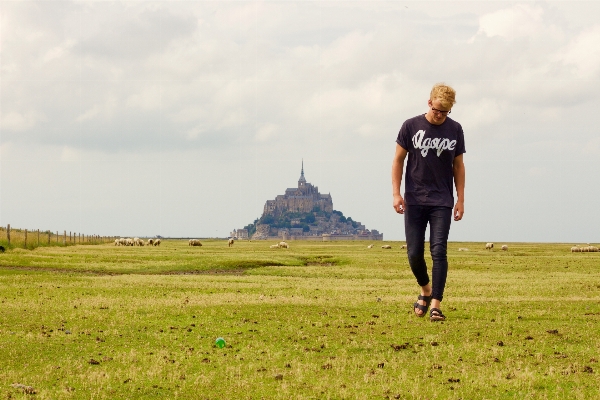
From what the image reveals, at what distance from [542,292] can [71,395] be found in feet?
55.2

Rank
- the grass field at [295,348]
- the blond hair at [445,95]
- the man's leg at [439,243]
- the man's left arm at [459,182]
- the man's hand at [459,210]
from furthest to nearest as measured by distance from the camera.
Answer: the man's left arm at [459,182] → the man's hand at [459,210] → the man's leg at [439,243] → the blond hair at [445,95] → the grass field at [295,348]

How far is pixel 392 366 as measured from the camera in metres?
9.38

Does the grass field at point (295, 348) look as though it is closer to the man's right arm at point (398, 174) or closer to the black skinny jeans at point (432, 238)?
the black skinny jeans at point (432, 238)

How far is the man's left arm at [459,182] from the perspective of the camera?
13.5m

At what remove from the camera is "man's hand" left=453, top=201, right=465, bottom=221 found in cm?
1338

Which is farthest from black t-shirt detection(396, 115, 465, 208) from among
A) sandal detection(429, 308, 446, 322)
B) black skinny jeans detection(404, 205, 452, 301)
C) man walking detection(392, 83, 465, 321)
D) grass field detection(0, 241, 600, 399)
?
grass field detection(0, 241, 600, 399)

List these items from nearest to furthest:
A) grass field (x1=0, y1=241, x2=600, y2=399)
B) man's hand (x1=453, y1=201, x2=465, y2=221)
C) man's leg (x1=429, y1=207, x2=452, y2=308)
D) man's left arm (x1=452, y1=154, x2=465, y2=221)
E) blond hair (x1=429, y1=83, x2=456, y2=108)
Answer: grass field (x1=0, y1=241, x2=600, y2=399) < blond hair (x1=429, y1=83, x2=456, y2=108) < man's leg (x1=429, y1=207, x2=452, y2=308) < man's hand (x1=453, y1=201, x2=465, y2=221) < man's left arm (x1=452, y1=154, x2=465, y2=221)

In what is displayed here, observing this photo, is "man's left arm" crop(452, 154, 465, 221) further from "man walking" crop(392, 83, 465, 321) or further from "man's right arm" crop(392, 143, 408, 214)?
"man's right arm" crop(392, 143, 408, 214)

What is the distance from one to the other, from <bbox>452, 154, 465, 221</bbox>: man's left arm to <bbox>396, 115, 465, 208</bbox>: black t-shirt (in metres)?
0.15

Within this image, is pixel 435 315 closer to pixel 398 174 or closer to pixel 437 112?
pixel 398 174

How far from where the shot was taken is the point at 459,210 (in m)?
13.5

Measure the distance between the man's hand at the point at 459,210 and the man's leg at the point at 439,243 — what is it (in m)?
0.13

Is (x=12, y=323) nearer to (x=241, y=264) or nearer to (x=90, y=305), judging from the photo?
(x=90, y=305)

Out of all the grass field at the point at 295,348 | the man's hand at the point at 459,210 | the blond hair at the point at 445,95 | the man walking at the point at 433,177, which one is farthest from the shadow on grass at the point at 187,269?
the blond hair at the point at 445,95
